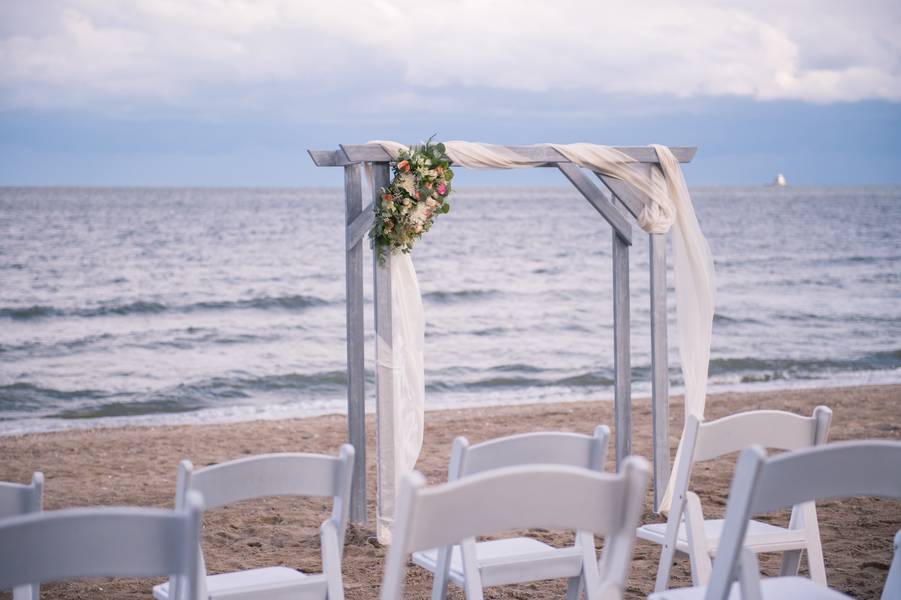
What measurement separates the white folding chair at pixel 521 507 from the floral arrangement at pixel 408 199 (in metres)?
3.20

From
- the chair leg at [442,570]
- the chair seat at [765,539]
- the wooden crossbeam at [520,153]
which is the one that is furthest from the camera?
the wooden crossbeam at [520,153]

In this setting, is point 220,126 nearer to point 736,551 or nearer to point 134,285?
point 134,285

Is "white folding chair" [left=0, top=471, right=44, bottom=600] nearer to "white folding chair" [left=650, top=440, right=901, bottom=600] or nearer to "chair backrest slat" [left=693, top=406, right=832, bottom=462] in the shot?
"white folding chair" [left=650, top=440, right=901, bottom=600]

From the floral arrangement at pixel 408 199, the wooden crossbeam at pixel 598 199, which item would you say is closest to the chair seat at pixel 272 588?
the floral arrangement at pixel 408 199

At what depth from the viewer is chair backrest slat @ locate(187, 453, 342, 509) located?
274cm

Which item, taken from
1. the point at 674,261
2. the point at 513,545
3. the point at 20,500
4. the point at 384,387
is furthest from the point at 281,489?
the point at 674,261

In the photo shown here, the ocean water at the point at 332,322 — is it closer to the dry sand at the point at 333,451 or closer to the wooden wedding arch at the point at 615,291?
the dry sand at the point at 333,451

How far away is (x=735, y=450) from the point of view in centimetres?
342

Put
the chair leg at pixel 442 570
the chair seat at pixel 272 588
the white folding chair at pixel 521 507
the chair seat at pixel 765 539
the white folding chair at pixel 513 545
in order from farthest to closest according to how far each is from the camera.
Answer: the chair seat at pixel 765 539
the chair leg at pixel 442 570
the white folding chair at pixel 513 545
the chair seat at pixel 272 588
the white folding chair at pixel 521 507

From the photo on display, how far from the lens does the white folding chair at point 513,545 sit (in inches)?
120

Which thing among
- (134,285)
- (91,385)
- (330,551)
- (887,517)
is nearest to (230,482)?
(330,551)

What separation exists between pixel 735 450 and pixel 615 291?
2561mm

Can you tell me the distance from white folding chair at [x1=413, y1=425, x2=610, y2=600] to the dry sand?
3.46 feet

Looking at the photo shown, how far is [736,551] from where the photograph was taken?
7.77 ft
